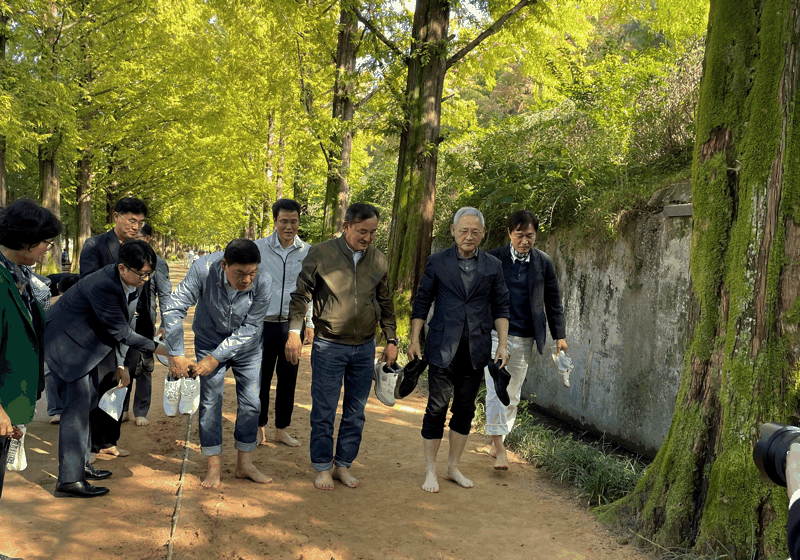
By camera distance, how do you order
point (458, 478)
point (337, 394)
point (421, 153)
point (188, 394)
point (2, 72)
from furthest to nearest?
point (2, 72) < point (421, 153) < point (458, 478) < point (337, 394) < point (188, 394)

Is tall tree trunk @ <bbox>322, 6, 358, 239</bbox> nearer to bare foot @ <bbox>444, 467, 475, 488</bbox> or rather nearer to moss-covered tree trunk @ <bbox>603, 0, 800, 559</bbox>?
bare foot @ <bbox>444, 467, 475, 488</bbox>

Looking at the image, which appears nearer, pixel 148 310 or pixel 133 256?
pixel 133 256

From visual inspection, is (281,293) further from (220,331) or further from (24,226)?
(24,226)

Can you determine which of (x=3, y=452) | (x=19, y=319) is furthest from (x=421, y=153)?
(x=3, y=452)

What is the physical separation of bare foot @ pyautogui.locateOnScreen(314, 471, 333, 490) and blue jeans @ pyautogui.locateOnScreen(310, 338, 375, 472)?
42 millimetres

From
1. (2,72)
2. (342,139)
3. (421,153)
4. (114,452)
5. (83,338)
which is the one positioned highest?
(2,72)

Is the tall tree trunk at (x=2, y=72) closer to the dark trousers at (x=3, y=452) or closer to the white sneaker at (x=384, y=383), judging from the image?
the white sneaker at (x=384, y=383)

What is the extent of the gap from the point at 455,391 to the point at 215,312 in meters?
1.92

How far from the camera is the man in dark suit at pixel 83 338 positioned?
4.19 metres

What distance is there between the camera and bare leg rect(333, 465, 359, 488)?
4805 millimetres

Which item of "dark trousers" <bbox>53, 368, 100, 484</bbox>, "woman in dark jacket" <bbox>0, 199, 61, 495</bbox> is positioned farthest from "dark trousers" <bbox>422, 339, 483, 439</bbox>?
"woman in dark jacket" <bbox>0, 199, 61, 495</bbox>

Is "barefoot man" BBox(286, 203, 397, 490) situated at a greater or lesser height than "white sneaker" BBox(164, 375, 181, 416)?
greater

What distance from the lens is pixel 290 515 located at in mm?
4199

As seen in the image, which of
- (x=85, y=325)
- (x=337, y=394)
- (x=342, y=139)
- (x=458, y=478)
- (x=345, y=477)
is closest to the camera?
(x=85, y=325)
